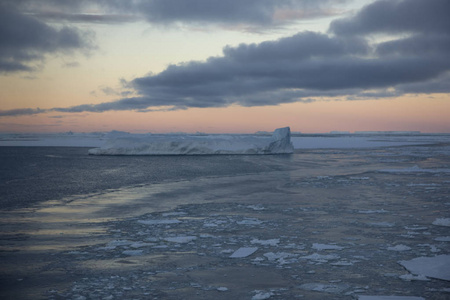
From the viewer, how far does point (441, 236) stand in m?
5.02

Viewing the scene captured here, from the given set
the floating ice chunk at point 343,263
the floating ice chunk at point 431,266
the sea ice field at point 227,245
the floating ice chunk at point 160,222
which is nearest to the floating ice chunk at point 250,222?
the sea ice field at point 227,245

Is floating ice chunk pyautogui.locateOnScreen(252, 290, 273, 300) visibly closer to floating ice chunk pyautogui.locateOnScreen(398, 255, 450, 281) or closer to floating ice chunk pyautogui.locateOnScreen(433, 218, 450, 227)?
floating ice chunk pyautogui.locateOnScreen(398, 255, 450, 281)

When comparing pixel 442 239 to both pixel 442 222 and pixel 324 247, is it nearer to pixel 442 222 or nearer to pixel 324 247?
pixel 442 222

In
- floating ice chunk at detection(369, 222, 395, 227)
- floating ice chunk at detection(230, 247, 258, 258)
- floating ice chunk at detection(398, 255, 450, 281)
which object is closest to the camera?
floating ice chunk at detection(398, 255, 450, 281)

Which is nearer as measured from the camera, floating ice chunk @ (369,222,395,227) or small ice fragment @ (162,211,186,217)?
floating ice chunk @ (369,222,395,227)

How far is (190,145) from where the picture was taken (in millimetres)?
26641

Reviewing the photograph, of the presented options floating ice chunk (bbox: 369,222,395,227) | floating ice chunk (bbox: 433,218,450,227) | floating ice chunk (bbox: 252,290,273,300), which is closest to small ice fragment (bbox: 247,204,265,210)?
floating ice chunk (bbox: 369,222,395,227)

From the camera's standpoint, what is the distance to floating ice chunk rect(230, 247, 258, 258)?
4219 millimetres

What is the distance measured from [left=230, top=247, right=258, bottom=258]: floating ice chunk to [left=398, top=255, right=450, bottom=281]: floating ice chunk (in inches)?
60.9

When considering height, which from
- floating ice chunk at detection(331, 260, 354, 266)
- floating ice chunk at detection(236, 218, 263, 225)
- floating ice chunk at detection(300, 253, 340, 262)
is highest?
floating ice chunk at detection(331, 260, 354, 266)

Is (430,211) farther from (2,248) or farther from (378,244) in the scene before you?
(2,248)

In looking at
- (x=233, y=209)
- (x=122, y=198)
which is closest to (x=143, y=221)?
(x=233, y=209)

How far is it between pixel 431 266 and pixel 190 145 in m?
23.3

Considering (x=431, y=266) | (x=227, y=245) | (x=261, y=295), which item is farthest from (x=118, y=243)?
(x=431, y=266)
